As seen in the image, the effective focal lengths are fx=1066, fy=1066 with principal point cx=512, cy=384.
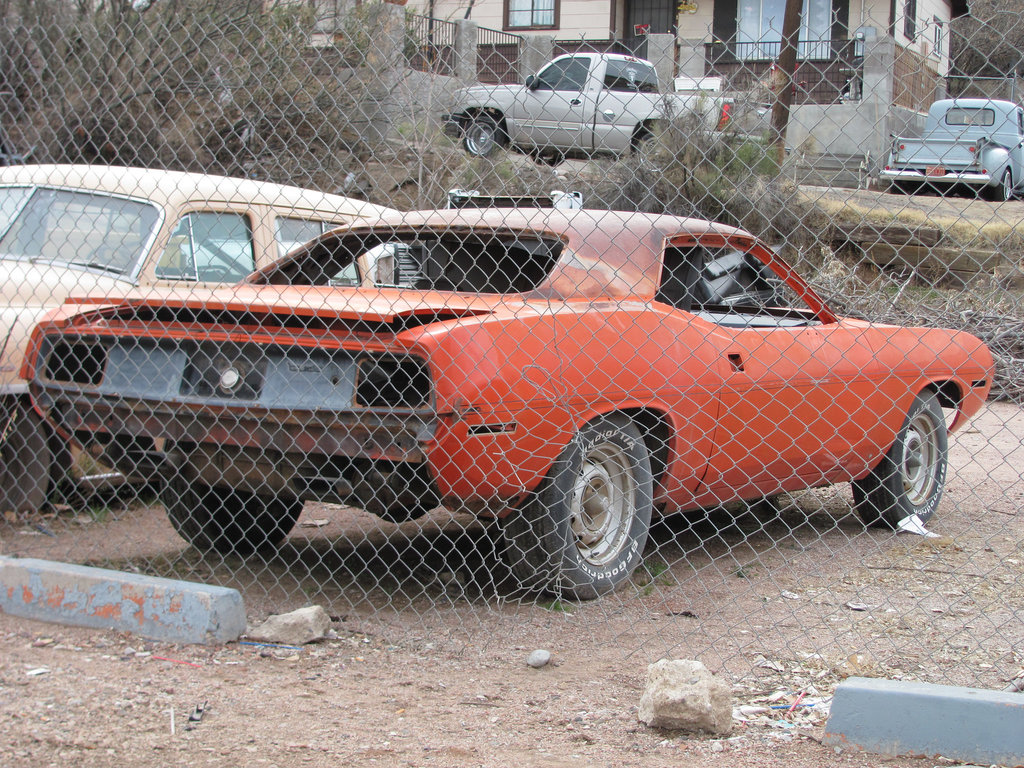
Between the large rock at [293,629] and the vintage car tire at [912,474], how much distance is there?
2786mm

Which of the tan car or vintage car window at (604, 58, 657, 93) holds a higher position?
vintage car window at (604, 58, 657, 93)

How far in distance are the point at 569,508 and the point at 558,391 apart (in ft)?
1.48

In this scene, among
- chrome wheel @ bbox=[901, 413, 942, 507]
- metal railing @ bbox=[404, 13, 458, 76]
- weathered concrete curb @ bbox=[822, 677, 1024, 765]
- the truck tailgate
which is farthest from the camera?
metal railing @ bbox=[404, 13, 458, 76]

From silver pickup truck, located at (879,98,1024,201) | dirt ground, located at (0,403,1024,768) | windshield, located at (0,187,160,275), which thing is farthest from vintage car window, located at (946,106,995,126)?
windshield, located at (0,187,160,275)

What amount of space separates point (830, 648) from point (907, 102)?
6.23ft

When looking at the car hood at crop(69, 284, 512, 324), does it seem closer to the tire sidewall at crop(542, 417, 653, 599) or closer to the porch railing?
the tire sidewall at crop(542, 417, 653, 599)

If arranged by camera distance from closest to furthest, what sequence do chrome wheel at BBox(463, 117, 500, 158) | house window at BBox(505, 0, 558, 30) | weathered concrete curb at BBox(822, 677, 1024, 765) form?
weathered concrete curb at BBox(822, 677, 1024, 765) → chrome wheel at BBox(463, 117, 500, 158) → house window at BBox(505, 0, 558, 30)

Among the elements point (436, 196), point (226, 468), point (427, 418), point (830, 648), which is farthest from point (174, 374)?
point (436, 196)

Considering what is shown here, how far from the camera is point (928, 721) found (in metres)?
2.80

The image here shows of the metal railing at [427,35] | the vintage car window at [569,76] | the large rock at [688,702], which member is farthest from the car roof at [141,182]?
the metal railing at [427,35]

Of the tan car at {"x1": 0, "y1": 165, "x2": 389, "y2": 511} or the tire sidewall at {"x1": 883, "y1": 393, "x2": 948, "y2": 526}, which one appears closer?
the tan car at {"x1": 0, "y1": 165, "x2": 389, "y2": 511}

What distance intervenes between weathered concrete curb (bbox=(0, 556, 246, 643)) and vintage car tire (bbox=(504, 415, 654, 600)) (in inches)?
41.2

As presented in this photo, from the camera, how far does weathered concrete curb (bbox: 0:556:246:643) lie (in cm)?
366

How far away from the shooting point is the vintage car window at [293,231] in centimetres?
615
